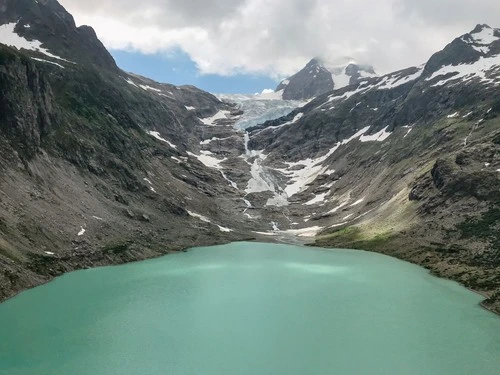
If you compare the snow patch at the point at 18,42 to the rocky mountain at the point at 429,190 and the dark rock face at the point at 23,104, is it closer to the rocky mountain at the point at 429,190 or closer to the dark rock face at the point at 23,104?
the dark rock face at the point at 23,104

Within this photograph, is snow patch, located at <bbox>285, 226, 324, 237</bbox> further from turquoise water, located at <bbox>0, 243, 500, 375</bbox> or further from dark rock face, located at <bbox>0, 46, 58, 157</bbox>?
dark rock face, located at <bbox>0, 46, 58, 157</bbox>

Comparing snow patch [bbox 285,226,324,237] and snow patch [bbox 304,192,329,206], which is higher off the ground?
snow patch [bbox 304,192,329,206]

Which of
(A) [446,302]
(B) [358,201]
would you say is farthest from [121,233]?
(B) [358,201]

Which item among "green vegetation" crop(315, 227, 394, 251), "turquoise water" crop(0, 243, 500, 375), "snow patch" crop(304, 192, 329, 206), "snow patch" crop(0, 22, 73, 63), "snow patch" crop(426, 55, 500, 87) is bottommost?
"turquoise water" crop(0, 243, 500, 375)

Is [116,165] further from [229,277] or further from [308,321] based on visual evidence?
[308,321]

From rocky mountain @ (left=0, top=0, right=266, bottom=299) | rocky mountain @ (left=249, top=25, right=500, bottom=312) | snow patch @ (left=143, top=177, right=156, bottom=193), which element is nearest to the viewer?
rocky mountain @ (left=0, top=0, right=266, bottom=299)

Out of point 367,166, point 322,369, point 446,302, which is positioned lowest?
point 322,369

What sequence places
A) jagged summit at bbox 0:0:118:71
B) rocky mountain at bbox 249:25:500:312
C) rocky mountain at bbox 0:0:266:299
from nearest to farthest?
rocky mountain at bbox 0:0:266:299 < rocky mountain at bbox 249:25:500:312 < jagged summit at bbox 0:0:118:71

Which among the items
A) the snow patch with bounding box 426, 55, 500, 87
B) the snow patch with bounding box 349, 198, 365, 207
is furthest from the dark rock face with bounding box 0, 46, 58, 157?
the snow patch with bounding box 426, 55, 500, 87
